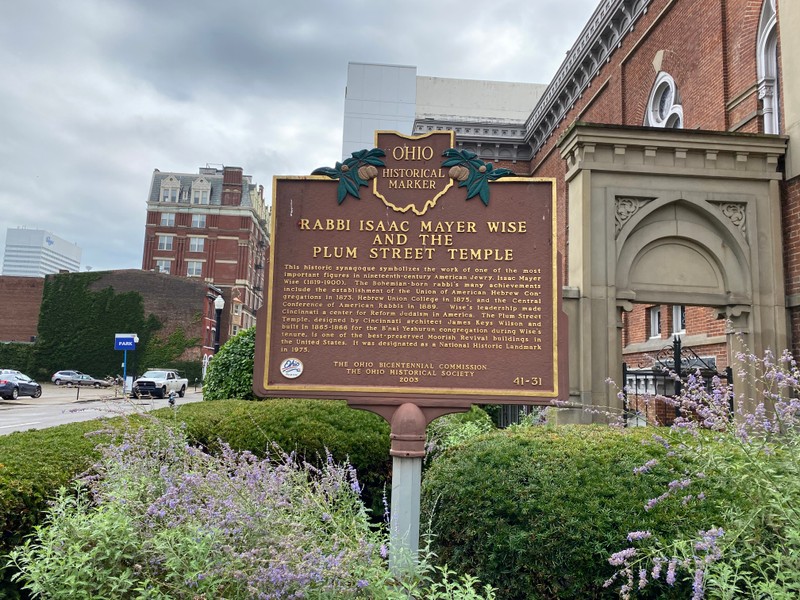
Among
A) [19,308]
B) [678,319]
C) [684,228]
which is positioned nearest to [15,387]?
[19,308]

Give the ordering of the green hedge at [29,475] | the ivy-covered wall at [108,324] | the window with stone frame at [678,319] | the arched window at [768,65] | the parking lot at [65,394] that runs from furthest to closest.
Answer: the ivy-covered wall at [108,324] → the parking lot at [65,394] → the window with stone frame at [678,319] → the arched window at [768,65] → the green hedge at [29,475]

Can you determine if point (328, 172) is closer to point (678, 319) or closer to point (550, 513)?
point (550, 513)

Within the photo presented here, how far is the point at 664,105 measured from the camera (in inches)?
744

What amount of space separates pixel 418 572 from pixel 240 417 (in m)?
4.21

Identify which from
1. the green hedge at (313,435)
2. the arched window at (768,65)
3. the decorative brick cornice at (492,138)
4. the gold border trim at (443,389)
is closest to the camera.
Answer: the gold border trim at (443,389)

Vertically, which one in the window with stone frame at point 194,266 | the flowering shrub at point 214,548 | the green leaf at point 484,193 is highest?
the window with stone frame at point 194,266

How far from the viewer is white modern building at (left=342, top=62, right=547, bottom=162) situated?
189 feet

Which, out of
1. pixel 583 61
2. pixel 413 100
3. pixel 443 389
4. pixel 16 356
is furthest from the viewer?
pixel 413 100

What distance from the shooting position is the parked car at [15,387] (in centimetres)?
A: 3491

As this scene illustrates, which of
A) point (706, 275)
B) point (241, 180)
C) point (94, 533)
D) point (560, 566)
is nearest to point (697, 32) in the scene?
Answer: point (706, 275)

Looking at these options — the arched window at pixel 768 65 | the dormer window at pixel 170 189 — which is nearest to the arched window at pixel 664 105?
the arched window at pixel 768 65

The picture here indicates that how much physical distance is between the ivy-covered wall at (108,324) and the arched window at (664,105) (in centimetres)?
5142

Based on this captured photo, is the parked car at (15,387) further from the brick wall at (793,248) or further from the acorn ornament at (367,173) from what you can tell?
the brick wall at (793,248)

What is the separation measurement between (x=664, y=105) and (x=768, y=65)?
5.39m
